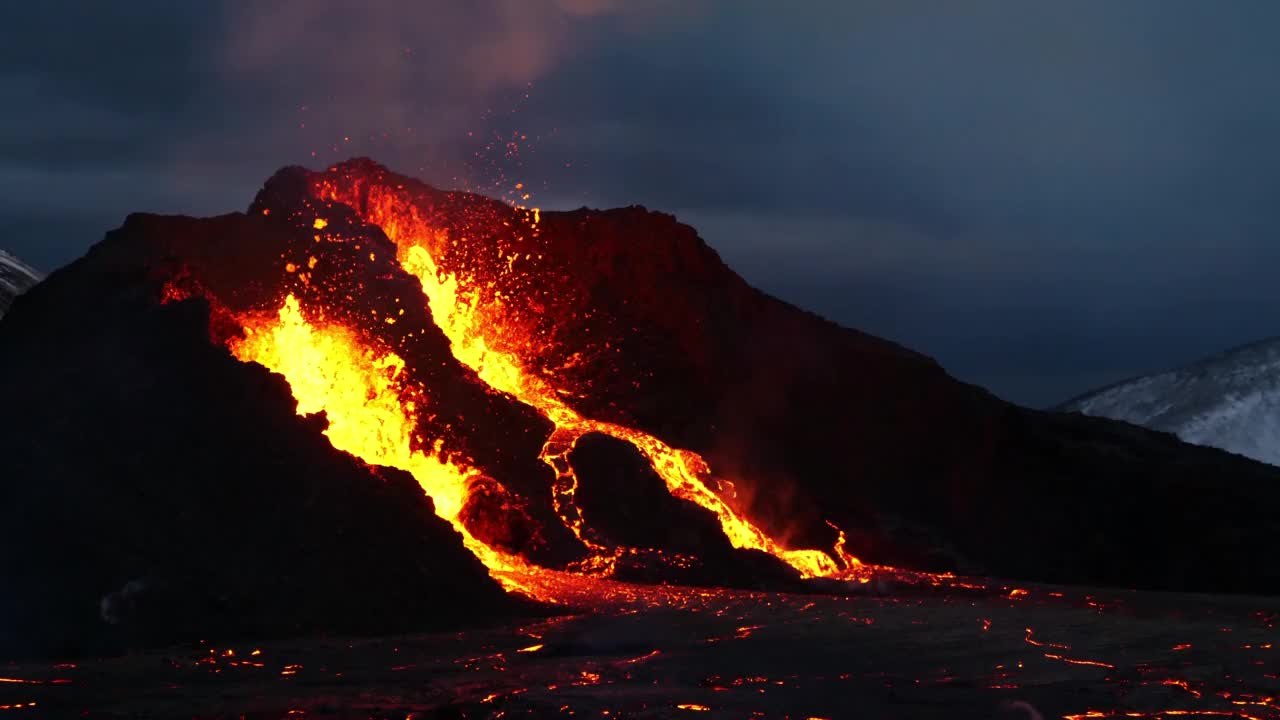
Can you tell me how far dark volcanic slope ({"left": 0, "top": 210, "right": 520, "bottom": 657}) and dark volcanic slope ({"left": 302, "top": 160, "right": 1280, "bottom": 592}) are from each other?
22.8 feet

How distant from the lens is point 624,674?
42.9ft

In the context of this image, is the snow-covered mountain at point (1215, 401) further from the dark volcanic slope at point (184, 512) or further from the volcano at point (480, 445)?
the dark volcanic slope at point (184, 512)

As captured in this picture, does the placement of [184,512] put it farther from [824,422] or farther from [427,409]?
[824,422]

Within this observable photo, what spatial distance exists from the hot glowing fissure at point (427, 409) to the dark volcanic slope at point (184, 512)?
1.50m

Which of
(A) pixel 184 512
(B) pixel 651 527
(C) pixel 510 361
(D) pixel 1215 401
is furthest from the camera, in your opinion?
(D) pixel 1215 401

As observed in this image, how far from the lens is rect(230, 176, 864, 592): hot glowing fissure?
19609 mm

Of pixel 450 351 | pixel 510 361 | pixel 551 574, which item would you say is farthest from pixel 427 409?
pixel 510 361

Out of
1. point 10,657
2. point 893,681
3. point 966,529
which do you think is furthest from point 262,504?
point 966,529

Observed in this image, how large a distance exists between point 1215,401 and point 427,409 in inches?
1886

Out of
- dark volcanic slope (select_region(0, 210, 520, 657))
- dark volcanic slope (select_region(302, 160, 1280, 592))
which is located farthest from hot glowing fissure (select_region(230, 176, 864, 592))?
dark volcanic slope (select_region(0, 210, 520, 657))

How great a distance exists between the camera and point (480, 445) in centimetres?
2048

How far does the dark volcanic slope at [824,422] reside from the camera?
82.7ft

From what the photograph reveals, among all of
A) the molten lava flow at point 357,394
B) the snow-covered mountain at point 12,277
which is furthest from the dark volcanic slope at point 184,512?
the snow-covered mountain at point 12,277

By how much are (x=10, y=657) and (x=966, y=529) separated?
18.5 m
